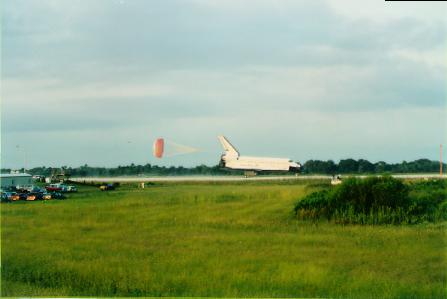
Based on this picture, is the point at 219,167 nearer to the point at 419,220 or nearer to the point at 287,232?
the point at 287,232

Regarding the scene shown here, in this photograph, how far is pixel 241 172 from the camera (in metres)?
7.70

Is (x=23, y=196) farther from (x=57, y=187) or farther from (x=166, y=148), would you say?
(x=166, y=148)

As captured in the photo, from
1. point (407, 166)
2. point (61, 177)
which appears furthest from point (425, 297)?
point (61, 177)

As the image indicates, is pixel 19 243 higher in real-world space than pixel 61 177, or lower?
lower

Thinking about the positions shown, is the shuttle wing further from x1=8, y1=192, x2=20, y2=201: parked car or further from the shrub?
x1=8, y1=192, x2=20, y2=201: parked car

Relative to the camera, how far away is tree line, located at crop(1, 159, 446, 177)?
741 centimetres

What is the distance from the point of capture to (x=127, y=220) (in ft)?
25.4

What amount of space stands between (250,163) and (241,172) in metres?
0.14

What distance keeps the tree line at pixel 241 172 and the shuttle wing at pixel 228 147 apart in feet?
0.61

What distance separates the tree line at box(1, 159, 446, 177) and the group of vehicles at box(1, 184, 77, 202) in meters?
0.15

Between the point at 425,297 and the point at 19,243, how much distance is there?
4.08 m

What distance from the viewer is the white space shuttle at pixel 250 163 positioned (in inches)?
300

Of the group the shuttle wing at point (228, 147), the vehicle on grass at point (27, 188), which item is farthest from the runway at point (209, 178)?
the vehicle on grass at point (27, 188)

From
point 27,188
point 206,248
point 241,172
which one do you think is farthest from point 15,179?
point 241,172
